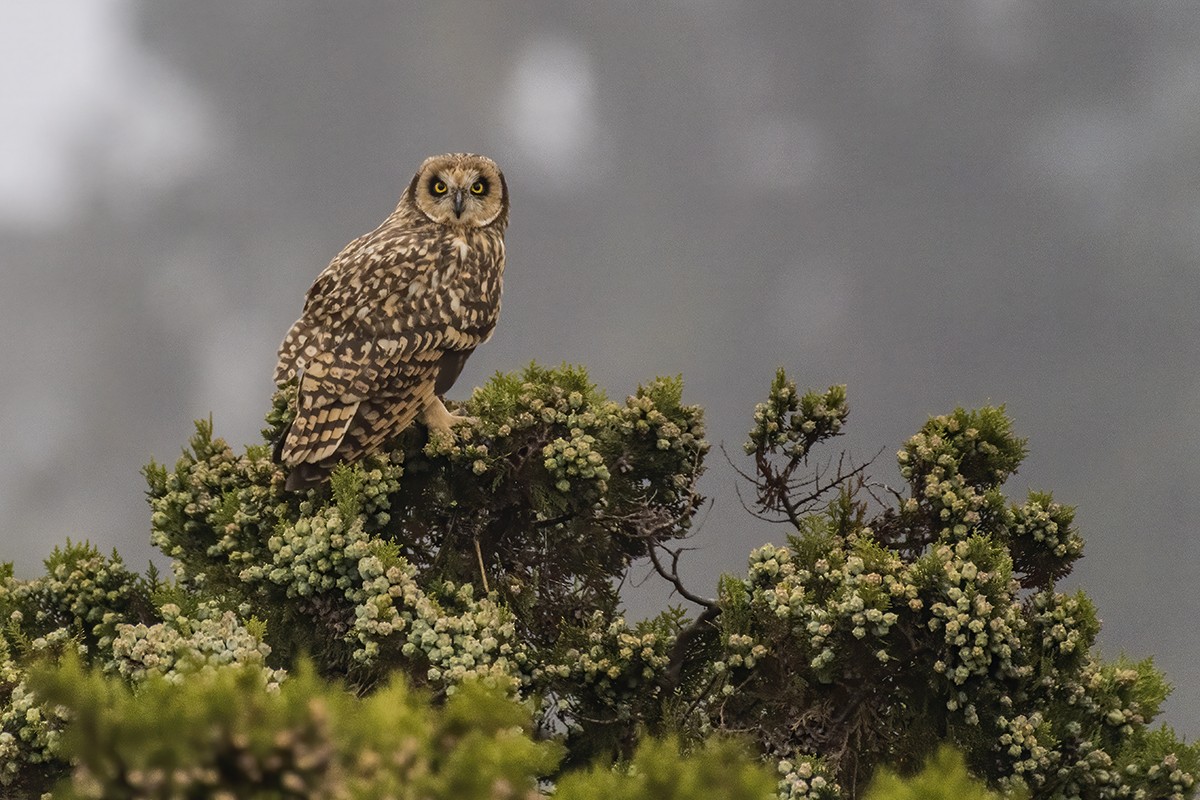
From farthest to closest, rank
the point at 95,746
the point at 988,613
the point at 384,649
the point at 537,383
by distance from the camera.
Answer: the point at 537,383, the point at 384,649, the point at 988,613, the point at 95,746

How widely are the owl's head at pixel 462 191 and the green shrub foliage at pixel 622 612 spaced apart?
1047mm

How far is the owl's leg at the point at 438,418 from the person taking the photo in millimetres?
7359

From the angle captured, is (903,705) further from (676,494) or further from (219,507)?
(219,507)

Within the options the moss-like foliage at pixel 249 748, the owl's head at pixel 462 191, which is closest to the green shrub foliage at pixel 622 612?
the owl's head at pixel 462 191

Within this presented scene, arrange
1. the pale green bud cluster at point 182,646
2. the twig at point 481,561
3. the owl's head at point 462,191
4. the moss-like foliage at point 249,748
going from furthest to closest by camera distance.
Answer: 1. the owl's head at point 462,191
2. the twig at point 481,561
3. the pale green bud cluster at point 182,646
4. the moss-like foliage at point 249,748

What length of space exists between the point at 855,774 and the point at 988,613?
1.24m

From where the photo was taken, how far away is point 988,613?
20.5ft

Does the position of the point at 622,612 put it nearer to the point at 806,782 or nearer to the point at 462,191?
the point at 806,782

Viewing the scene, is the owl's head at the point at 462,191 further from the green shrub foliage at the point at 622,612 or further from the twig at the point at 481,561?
the twig at the point at 481,561

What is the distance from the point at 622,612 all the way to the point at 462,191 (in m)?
2.86

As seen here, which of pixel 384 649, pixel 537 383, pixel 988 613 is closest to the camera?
pixel 988 613

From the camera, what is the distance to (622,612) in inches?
323

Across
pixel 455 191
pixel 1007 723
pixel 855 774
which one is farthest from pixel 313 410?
pixel 1007 723

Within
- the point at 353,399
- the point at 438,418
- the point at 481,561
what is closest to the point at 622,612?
the point at 481,561
